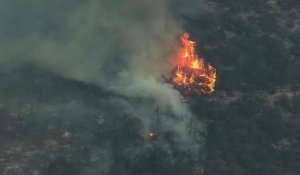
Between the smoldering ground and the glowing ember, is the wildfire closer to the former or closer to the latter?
the smoldering ground

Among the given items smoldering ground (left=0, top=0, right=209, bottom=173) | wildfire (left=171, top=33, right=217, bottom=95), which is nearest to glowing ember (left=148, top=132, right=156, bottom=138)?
smoldering ground (left=0, top=0, right=209, bottom=173)

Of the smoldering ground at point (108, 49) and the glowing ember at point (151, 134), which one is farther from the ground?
the smoldering ground at point (108, 49)

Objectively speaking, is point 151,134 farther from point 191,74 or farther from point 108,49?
point 108,49

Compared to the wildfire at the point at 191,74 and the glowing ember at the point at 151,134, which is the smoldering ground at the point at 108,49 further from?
the wildfire at the point at 191,74

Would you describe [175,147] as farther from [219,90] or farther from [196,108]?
[219,90]

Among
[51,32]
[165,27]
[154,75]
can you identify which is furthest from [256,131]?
[51,32]

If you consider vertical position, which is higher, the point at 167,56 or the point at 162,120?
the point at 167,56

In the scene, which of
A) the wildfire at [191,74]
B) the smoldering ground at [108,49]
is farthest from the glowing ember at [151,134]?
the wildfire at [191,74]
